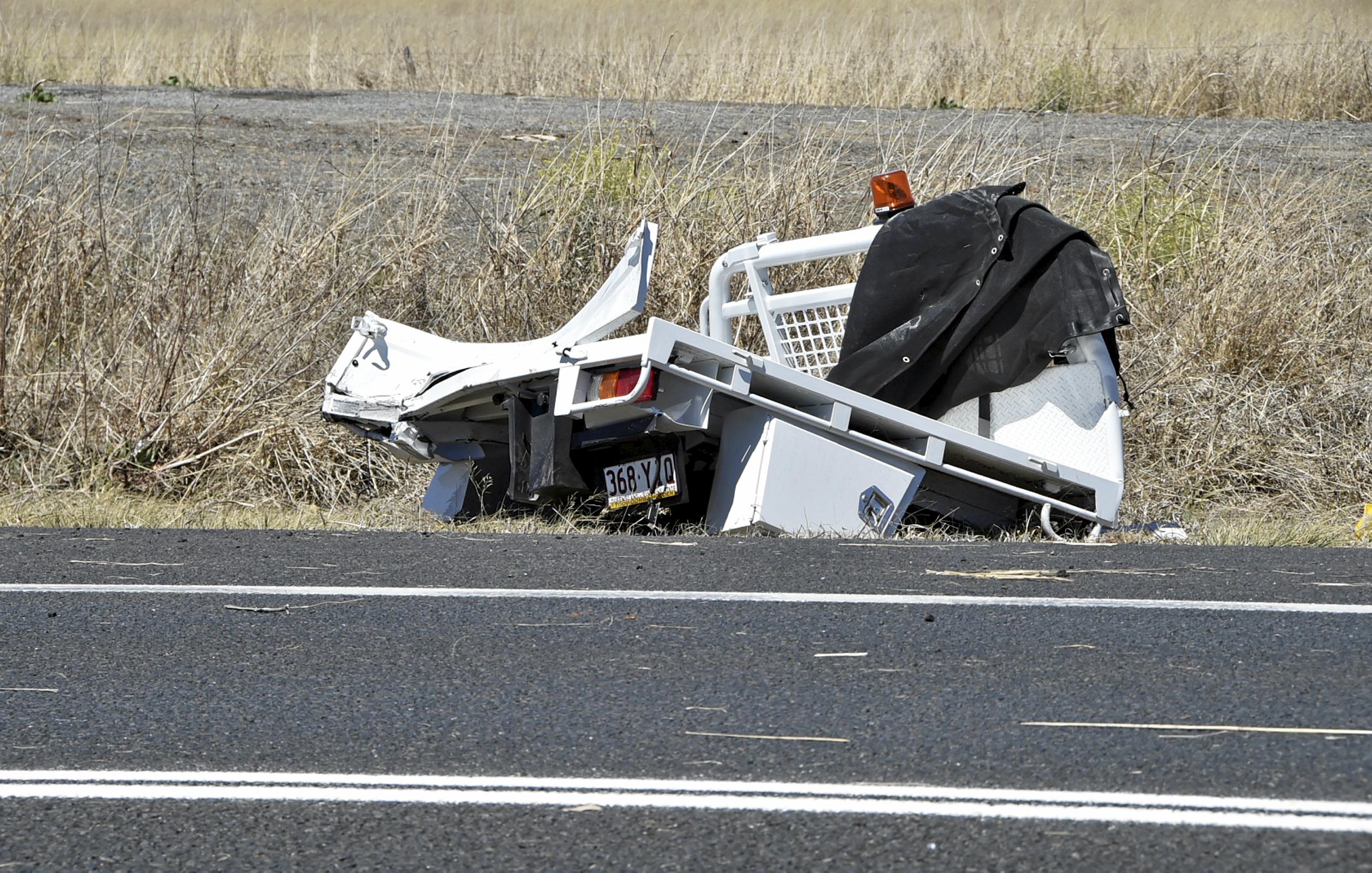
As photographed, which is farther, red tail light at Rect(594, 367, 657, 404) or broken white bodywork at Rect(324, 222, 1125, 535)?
broken white bodywork at Rect(324, 222, 1125, 535)

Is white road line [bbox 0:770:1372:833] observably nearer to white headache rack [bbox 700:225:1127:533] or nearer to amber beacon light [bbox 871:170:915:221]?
white headache rack [bbox 700:225:1127:533]

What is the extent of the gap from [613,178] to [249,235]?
2584mm

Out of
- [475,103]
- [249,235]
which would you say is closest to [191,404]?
[249,235]

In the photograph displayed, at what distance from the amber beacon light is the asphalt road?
1907mm

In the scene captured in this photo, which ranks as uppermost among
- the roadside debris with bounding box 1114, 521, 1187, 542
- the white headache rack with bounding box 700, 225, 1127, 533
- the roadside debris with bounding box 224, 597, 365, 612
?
the white headache rack with bounding box 700, 225, 1127, 533

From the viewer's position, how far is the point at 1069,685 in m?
4.07

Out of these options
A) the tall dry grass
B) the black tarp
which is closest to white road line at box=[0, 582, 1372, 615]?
the black tarp

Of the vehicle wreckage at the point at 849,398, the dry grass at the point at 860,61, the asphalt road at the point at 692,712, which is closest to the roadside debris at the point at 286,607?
the asphalt road at the point at 692,712

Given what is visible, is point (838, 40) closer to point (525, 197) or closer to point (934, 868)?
point (525, 197)

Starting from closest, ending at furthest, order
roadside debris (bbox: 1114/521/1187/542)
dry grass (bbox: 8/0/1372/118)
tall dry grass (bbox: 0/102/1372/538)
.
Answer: roadside debris (bbox: 1114/521/1187/542) → tall dry grass (bbox: 0/102/1372/538) → dry grass (bbox: 8/0/1372/118)

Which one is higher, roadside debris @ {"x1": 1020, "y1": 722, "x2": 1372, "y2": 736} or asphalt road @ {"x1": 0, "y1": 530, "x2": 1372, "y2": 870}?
roadside debris @ {"x1": 1020, "y1": 722, "x2": 1372, "y2": 736}

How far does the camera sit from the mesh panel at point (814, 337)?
24.1 feet

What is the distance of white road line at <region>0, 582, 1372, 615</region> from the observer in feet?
16.3

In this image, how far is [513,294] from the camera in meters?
10.0
